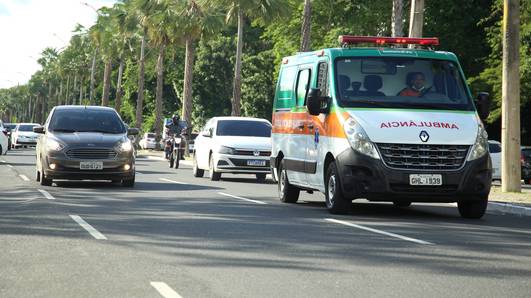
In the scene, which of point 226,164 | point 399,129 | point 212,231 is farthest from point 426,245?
point 226,164

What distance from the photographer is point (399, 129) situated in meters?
14.3

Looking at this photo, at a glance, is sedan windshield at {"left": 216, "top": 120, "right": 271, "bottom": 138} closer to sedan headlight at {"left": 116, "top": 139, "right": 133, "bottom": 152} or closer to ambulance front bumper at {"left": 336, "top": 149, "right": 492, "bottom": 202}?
sedan headlight at {"left": 116, "top": 139, "right": 133, "bottom": 152}

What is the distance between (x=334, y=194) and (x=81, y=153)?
25.1ft

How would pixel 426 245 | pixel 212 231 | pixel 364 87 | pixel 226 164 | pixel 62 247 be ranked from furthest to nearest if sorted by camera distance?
pixel 226 164, pixel 364 87, pixel 212 231, pixel 426 245, pixel 62 247

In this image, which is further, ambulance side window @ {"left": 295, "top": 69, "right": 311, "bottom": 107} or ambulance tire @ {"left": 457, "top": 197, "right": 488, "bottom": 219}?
ambulance side window @ {"left": 295, "top": 69, "right": 311, "bottom": 107}

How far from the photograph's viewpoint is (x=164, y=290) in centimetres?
777

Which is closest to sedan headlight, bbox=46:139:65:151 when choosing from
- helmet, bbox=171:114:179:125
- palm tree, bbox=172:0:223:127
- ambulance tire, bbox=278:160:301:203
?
ambulance tire, bbox=278:160:301:203

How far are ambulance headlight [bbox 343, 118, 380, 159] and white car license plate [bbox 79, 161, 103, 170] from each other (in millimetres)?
7886

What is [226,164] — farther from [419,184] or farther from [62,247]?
[62,247]

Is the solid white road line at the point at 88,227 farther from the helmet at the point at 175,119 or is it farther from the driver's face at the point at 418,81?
the helmet at the point at 175,119

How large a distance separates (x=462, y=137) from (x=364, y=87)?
1.70 m

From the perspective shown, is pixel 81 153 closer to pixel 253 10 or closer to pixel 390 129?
pixel 390 129

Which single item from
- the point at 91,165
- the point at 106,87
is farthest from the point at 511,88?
the point at 106,87

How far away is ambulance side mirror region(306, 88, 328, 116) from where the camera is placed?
15.2m
